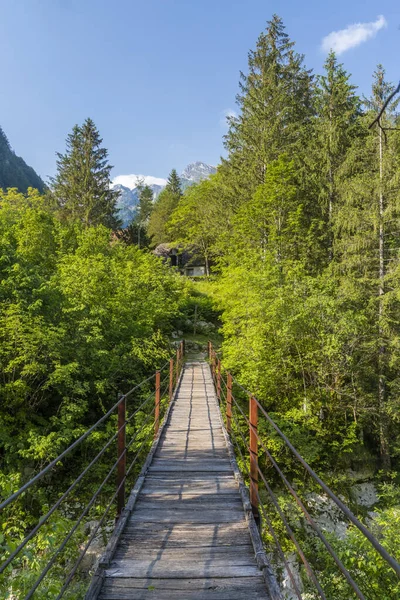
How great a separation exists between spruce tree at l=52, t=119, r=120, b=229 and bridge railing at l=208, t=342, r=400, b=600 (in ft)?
55.2

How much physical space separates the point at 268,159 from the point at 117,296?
1052cm

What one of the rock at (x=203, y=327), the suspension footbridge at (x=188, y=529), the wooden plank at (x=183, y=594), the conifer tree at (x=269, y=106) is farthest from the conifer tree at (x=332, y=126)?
the wooden plank at (x=183, y=594)

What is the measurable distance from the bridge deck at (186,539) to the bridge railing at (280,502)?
1.02 feet

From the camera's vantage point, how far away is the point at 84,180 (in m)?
22.3

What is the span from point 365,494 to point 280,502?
4.63 metres

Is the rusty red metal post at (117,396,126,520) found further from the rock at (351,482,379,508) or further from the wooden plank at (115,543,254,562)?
the rock at (351,482,379,508)

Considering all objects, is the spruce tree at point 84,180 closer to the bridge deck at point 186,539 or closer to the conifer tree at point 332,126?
the conifer tree at point 332,126

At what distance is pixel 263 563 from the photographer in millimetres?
2285

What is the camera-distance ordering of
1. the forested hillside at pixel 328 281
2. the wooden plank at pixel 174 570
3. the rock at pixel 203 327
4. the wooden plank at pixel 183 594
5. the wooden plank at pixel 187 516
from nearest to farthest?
the wooden plank at pixel 183 594
the wooden plank at pixel 174 570
the wooden plank at pixel 187 516
the forested hillside at pixel 328 281
the rock at pixel 203 327

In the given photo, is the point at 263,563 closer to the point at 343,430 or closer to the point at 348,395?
the point at 348,395

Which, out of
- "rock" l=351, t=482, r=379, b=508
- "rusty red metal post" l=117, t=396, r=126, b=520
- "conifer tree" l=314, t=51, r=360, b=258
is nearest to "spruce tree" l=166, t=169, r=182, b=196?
"conifer tree" l=314, t=51, r=360, b=258

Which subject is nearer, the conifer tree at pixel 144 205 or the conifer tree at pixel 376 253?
the conifer tree at pixel 376 253

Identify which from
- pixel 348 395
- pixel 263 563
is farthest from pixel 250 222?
pixel 263 563

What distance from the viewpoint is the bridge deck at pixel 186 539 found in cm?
212
